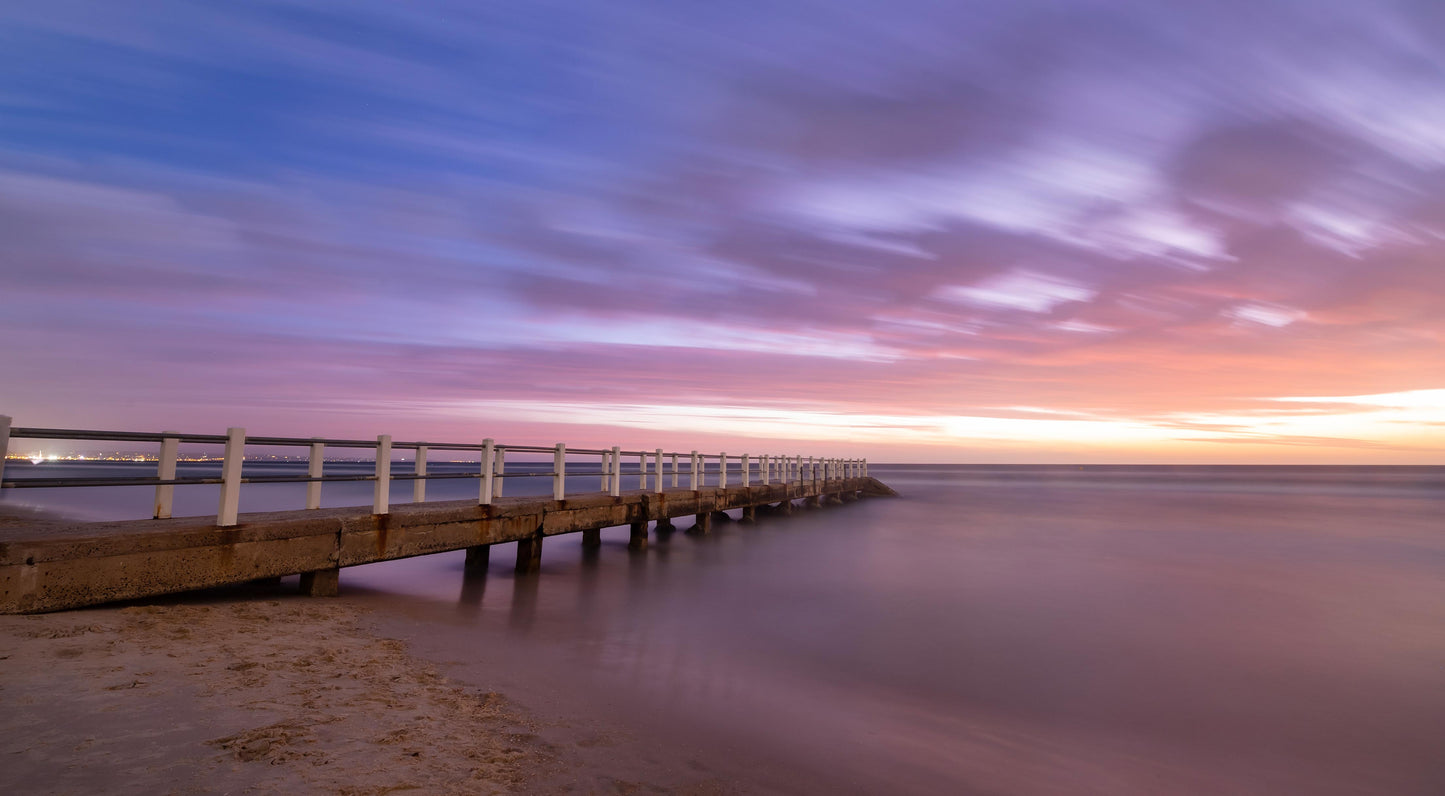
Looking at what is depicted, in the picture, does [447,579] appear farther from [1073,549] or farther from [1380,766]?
[1073,549]

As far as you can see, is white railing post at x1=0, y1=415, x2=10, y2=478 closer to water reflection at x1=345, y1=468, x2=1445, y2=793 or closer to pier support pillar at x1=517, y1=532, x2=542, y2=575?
water reflection at x1=345, y1=468, x2=1445, y2=793

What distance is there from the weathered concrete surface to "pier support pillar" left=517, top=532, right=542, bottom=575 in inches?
0.7

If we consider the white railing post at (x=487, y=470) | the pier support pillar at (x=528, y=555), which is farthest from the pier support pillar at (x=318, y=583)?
the pier support pillar at (x=528, y=555)

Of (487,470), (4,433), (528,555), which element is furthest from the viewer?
(528,555)

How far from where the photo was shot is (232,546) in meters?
6.91

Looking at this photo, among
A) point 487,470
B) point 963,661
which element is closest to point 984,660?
point 963,661

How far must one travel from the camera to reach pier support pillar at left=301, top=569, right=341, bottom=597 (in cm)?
810

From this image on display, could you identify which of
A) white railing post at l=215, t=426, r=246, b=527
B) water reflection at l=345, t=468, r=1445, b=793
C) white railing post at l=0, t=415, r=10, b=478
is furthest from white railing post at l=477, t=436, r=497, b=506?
white railing post at l=0, t=415, r=10, b=478

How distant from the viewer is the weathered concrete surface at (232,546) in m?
5.59

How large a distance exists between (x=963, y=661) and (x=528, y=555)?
7.13 meters

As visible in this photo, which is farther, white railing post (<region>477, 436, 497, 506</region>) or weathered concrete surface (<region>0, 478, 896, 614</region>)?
white railing post (<region>477, 436, 497, 506</region>)

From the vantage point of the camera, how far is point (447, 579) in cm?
1189

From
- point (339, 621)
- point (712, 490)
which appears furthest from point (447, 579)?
point (712, 490)

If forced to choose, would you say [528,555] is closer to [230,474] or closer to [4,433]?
[230,474]
